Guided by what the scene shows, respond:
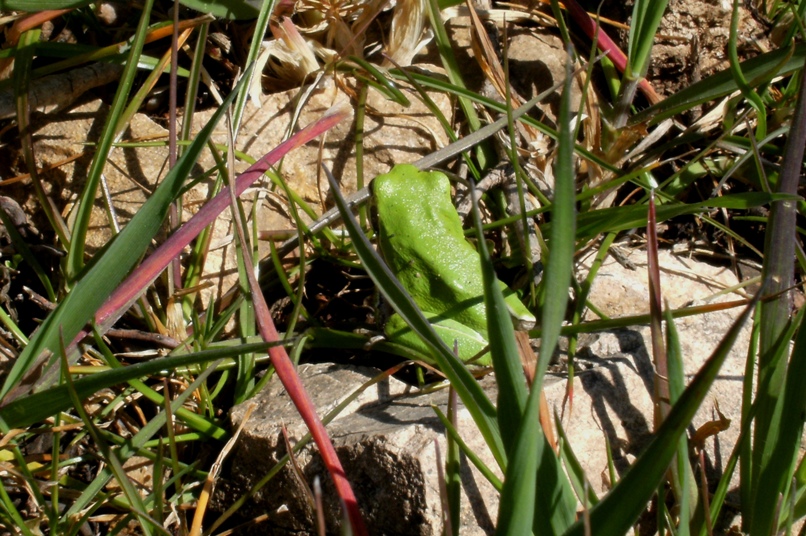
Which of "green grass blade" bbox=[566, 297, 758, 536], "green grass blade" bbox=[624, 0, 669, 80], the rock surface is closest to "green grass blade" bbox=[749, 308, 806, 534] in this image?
the rock surface

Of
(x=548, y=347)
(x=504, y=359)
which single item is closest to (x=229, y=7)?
(x=504, y=359)

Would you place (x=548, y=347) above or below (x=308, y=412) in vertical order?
above

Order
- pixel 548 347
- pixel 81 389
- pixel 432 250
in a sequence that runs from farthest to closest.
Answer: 1. pixel 432 250
2. pixel 81 389
3. pixel 548 347

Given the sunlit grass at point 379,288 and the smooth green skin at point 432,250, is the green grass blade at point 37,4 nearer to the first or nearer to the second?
the sunlit grass at point 379,288

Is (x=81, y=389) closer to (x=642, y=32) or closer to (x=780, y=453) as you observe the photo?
(x=780, y=453)

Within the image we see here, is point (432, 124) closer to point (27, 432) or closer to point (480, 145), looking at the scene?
point (480, 145)

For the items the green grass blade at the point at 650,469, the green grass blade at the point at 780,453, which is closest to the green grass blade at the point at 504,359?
the green grass blade at the point at 650,469

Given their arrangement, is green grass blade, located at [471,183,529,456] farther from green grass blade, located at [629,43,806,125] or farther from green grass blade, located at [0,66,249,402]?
green grass blade, located at [629,43,806,125]
